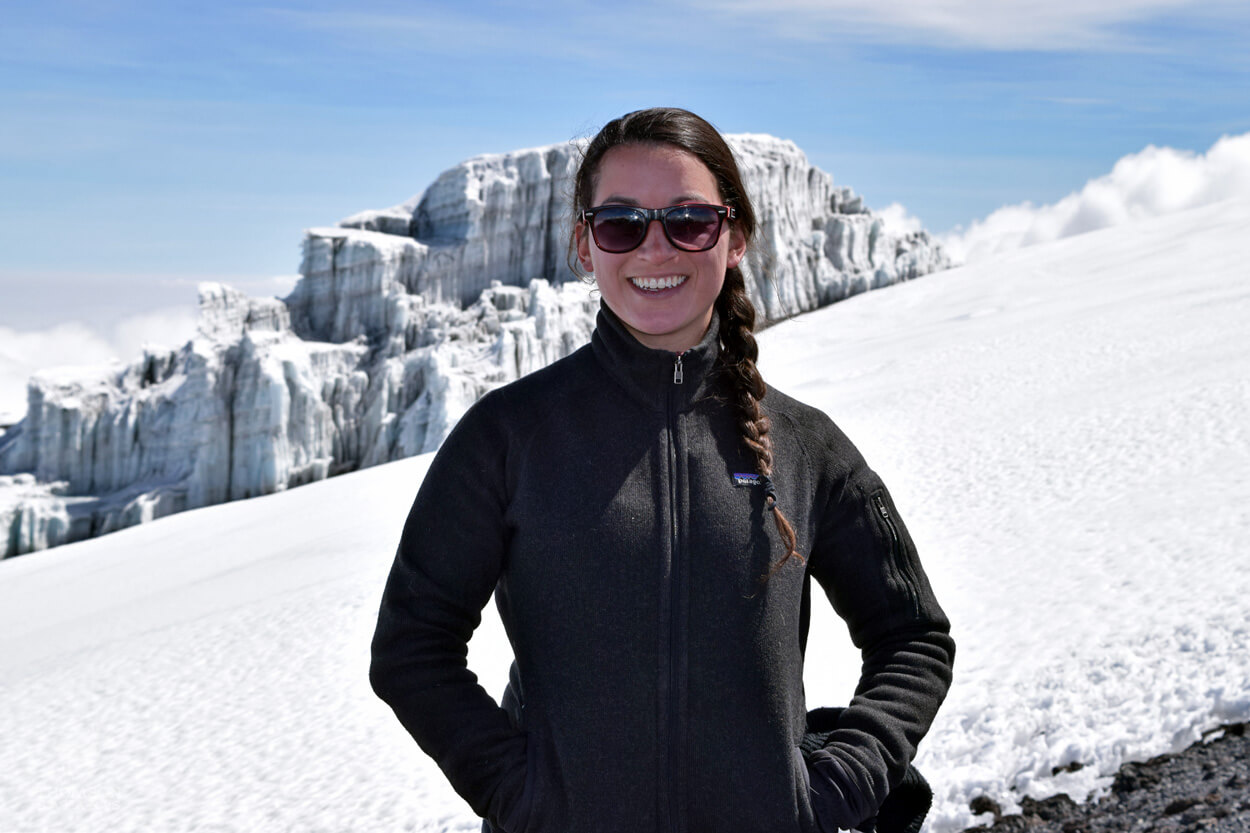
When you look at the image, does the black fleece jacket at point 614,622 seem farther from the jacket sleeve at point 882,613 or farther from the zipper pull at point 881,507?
the zipper pull at point 881,507

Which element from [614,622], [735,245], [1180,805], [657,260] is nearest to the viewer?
[614,622]

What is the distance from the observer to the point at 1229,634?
7.62 m

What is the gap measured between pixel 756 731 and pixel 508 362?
33871 millimetres

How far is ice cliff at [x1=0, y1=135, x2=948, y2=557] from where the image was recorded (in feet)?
109

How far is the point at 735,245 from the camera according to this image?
264 cm

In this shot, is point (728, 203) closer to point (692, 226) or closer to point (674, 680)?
point (692, 226)

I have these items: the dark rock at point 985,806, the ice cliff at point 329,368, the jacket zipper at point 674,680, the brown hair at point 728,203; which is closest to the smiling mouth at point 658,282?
the brown hair at point 728,203

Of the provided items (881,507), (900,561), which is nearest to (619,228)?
(881,507)

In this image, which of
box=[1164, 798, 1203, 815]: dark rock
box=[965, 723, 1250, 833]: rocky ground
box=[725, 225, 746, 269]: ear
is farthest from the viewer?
box=[1164, 798, 1203, 815]: dark rock

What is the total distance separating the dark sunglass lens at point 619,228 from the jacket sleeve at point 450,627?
560mm

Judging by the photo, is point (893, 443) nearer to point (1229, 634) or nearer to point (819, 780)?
point (1229, 634)

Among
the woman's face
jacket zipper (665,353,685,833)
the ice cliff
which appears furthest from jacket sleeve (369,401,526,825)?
the ice cliff

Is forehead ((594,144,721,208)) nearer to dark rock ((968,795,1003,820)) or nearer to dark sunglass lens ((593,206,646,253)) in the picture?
dark sunglass lens ((593,206,646,253))

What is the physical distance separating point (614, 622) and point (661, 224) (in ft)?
3.08
